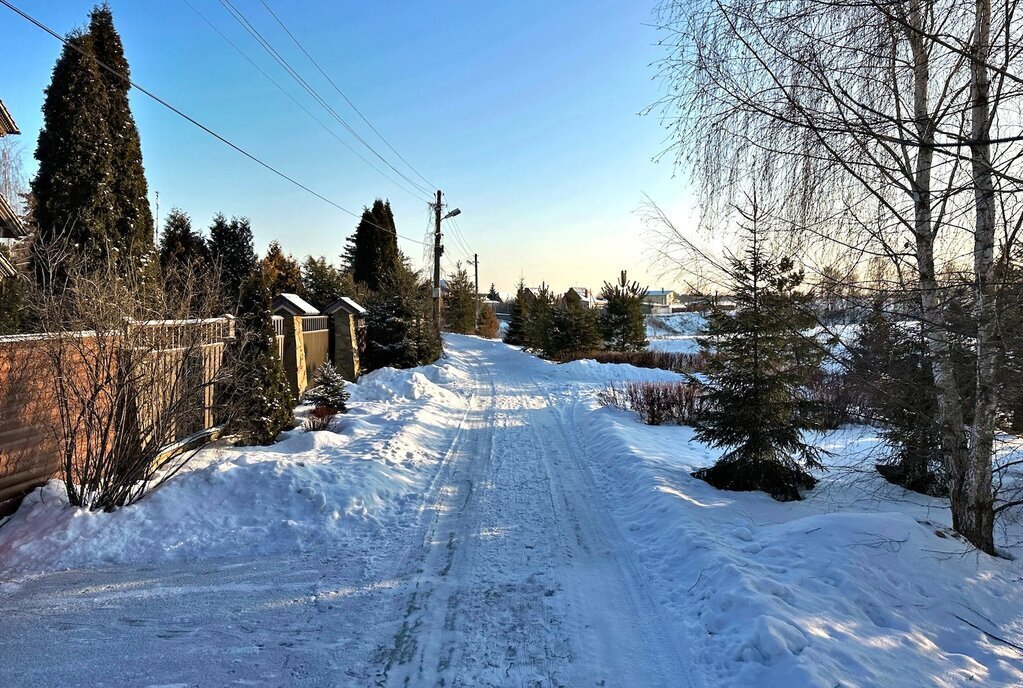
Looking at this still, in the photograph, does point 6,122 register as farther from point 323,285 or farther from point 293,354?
point 323,285

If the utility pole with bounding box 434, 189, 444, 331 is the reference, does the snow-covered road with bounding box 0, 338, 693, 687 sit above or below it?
below

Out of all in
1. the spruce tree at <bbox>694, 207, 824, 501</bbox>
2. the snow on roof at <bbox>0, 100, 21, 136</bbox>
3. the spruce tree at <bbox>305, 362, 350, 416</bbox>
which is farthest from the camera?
the spruce tree at <bbox>305, 362, 350, 416</bbox>

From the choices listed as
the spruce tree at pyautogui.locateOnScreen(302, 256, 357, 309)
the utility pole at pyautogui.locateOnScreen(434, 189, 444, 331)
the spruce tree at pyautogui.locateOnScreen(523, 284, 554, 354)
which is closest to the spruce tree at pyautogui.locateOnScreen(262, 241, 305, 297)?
the spruce tree at pyautogui.locateOnScreen(302, 256, 357, 309)

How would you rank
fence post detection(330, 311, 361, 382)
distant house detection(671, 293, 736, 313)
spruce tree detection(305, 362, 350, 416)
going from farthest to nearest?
fence post detection(330, 311, 361, 382) → spruce tree detection(305, 362, 350, 416) → distant house detection(671, 293, 736, 313)

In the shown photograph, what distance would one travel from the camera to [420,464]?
26.0 feet

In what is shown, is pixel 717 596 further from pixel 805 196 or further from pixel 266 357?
pixel 266 357

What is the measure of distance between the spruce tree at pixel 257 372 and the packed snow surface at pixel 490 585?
33.7 inches

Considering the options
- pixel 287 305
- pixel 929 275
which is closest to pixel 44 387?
pixel 287 305

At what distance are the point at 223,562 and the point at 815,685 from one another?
4573mm

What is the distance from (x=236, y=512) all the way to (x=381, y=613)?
2.54 meters

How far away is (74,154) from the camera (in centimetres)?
1255

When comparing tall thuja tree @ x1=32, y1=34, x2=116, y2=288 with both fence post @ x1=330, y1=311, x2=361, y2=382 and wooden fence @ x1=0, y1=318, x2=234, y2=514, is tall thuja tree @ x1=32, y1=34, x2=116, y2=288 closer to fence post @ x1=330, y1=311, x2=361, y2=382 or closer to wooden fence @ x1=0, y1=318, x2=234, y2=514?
fence post @ x1=330, y1=311, x2=361, y2=382

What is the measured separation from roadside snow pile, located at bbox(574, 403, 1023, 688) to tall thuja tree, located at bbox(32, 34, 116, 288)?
13615mm

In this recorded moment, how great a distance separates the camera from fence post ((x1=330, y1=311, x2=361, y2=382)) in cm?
1655
